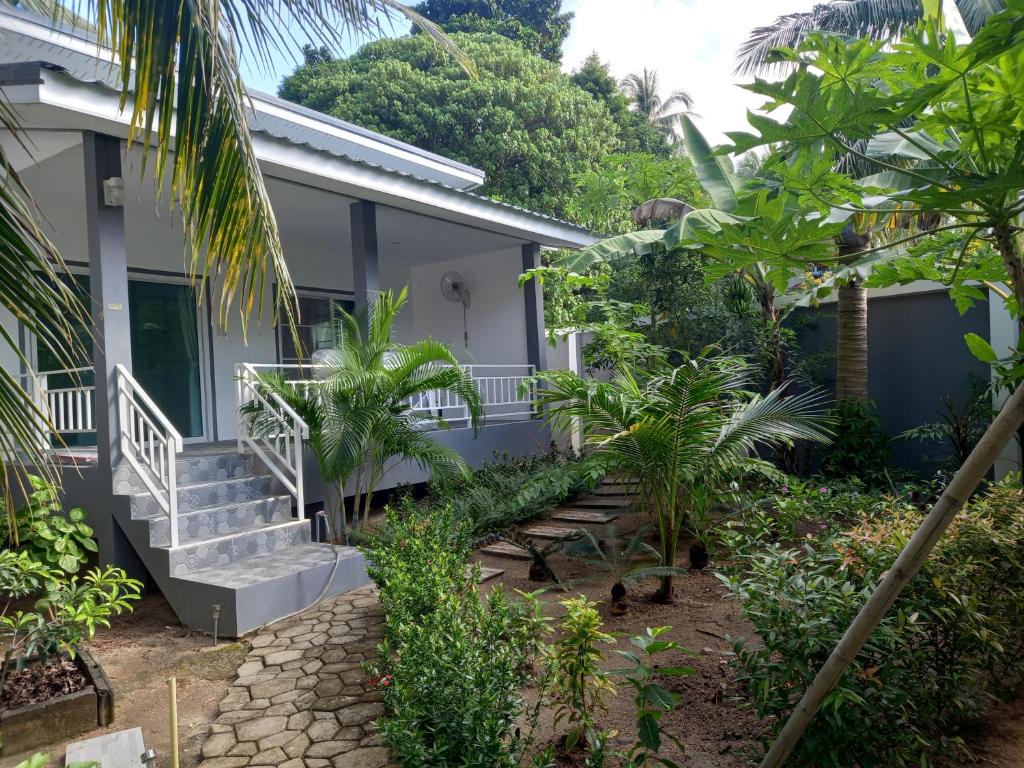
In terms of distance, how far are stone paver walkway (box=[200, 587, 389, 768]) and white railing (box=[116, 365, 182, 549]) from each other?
1.31 meters

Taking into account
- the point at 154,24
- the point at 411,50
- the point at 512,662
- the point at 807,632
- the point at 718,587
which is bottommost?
the point at 718,587

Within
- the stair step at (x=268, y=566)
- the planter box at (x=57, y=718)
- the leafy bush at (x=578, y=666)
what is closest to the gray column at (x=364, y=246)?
the stair step at (x=268, y=566)

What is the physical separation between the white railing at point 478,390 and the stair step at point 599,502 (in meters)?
1.41

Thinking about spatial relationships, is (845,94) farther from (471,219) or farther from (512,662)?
(471,219)

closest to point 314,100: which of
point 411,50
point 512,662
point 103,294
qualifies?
point 411,50

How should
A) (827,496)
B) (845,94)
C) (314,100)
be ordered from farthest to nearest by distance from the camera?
(314,100) < (827,496) < (845,94)

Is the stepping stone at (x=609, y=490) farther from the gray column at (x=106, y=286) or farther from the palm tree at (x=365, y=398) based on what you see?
the gray column at (x=106, y=286)

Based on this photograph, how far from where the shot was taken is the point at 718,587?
16.9ft

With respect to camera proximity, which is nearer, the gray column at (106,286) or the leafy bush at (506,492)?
the gray column at (106,286)

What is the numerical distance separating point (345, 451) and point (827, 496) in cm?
447

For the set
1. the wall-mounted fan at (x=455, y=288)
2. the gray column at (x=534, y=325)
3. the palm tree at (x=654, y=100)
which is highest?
the palm tree at (x=654, y=100)

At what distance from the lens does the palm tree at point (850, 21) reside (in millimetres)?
11359

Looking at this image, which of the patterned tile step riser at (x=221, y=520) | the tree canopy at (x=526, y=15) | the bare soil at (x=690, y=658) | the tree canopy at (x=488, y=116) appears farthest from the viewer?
the tree canopy at (x=526, y=15)

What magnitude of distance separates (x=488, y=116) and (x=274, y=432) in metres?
15.0
